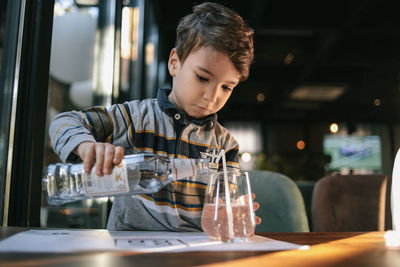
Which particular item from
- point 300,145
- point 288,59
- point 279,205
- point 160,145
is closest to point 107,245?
point 160,145

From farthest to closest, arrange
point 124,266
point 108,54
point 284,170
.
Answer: point 284,170 < point 108,54 < point 124,266

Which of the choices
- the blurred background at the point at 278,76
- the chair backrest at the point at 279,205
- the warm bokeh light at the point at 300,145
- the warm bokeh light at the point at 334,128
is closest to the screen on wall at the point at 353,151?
the blurred background at the point at 278,76

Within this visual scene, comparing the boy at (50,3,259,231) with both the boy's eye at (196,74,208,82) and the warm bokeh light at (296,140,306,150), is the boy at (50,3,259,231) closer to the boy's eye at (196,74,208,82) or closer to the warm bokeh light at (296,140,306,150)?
the boy's eye at (196,74,208,82)

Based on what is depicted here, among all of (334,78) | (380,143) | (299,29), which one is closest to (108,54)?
(299,29)

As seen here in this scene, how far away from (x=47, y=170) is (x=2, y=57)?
30cm

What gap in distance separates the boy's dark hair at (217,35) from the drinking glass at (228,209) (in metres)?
0.40

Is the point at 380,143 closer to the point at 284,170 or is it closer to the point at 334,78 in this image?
the point at 334,78

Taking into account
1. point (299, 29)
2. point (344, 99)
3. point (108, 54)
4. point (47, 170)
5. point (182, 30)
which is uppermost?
point (299, 29)

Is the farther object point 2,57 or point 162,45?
point 162,45

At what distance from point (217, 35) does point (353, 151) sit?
6.42 meters

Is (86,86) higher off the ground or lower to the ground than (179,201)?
higher

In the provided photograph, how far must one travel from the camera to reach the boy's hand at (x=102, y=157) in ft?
1.90

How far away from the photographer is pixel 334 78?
19.6ft

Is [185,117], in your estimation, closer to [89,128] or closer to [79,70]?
[89,128]
